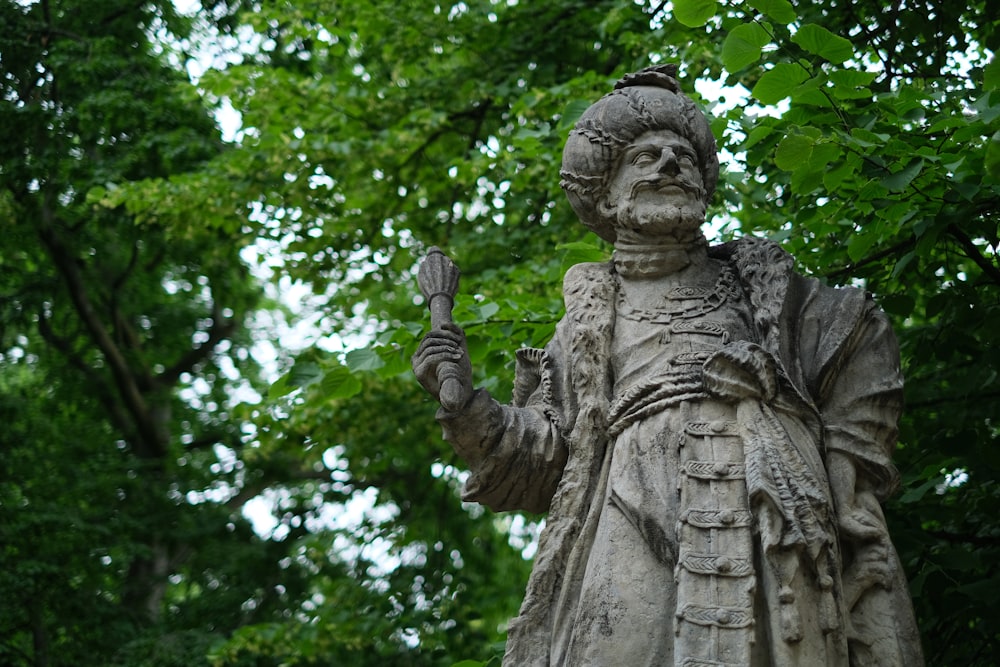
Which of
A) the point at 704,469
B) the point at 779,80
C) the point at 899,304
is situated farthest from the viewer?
the point at 899,304

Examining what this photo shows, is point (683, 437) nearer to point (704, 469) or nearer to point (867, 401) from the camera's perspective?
point (704, 469)

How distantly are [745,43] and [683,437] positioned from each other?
6.50 ft

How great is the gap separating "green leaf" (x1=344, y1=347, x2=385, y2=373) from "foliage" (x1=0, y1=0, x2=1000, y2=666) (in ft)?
0.08

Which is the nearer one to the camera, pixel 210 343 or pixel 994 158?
pixel 994 158

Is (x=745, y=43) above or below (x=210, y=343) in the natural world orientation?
below

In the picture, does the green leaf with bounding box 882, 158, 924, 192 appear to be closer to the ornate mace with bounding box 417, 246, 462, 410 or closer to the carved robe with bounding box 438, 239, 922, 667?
the carved robe with bounding box 438, 239, 922, 667

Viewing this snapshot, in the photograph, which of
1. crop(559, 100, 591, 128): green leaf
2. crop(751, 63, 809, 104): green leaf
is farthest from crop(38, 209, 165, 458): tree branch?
crop(751, 63, 809, 104): green leaf

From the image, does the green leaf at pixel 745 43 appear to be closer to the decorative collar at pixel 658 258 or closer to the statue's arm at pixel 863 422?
the decorative collar at pixel 658 258

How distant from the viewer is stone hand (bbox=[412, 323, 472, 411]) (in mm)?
5121

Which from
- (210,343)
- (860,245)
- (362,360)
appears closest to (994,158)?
(860,245)

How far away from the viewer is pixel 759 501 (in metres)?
4.77

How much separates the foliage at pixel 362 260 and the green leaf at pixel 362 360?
24mm

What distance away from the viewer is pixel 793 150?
6.26m

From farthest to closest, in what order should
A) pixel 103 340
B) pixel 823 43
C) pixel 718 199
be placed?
pixel 103 340 < pixel 718 199 < pixel 823 43
